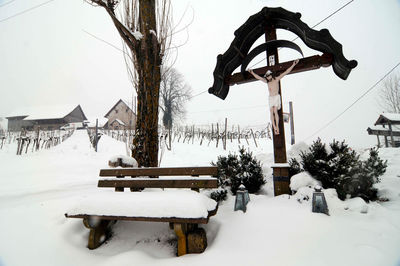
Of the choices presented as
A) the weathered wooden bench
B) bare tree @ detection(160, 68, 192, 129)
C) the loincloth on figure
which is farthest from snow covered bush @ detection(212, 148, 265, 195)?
bare tree @ detection(160, 68, 192, 129)

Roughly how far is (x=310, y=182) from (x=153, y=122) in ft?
10.2

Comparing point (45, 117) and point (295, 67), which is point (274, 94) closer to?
point (295, 67)

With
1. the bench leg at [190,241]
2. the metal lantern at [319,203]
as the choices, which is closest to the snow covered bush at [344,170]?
the metal lantern at [319,203]

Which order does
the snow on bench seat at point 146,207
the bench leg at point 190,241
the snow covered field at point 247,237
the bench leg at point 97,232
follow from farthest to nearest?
the bench leg at point 97,232 → the bench leg at point 190,241 → the snow on bench seat at point 146,207 → the snow covered field at point 247,237

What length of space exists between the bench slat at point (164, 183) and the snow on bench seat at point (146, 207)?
22 cm

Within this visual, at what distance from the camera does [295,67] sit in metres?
3.51

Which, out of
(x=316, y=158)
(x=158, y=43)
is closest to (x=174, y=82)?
(x=158, y=43)

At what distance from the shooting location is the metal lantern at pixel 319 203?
7.86 feet

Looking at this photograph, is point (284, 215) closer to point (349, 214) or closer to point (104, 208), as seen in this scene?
point (349, 214)

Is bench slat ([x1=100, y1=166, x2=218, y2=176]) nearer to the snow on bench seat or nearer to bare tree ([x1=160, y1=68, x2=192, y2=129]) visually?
the snow on bench seat

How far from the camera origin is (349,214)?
7.89ft

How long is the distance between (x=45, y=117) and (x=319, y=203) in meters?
47.8

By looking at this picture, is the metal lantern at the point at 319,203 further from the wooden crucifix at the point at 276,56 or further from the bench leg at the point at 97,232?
the bench leg at the point at 97,232

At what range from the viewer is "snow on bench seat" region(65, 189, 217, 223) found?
1931mm
